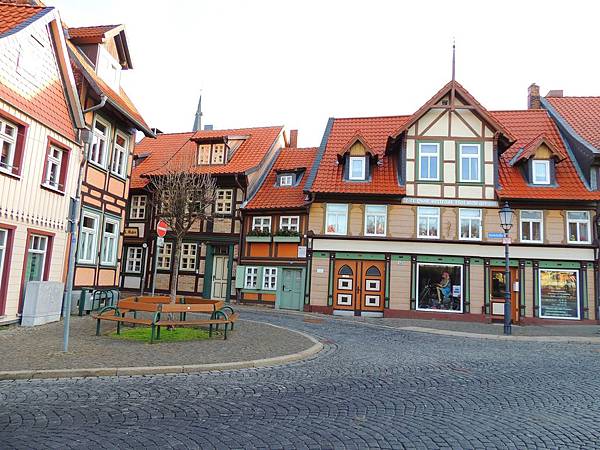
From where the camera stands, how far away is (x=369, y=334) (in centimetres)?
1585

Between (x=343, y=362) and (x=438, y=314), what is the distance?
13171 millimetres

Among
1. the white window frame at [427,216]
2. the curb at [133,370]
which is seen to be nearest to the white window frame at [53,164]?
the curb at [133,370]

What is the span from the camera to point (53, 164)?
48.4 ft

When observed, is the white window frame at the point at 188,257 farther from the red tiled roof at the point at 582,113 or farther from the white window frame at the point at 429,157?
the red tiled roof at the point at 582,113

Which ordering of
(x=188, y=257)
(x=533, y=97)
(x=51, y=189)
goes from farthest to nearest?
(x=533, y=97)
(x=188, y=257)
(x=51, y=189)

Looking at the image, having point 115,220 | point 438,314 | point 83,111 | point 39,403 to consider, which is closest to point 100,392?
point 39,403

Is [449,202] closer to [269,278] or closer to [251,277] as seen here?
[269,278]

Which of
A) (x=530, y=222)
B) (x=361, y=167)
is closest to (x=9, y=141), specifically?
(x=361, y=167)

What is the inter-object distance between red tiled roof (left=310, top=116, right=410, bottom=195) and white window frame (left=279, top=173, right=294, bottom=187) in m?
2.74

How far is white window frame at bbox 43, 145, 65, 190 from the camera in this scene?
1427 centimetres

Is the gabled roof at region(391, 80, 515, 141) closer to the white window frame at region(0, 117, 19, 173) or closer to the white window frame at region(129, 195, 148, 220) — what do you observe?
the white window frame at region(129, 195, 148, 220)

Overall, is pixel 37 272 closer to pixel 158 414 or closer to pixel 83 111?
pixel 83 111

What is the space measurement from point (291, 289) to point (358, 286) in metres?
3.55

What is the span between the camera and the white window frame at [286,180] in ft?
89.2
